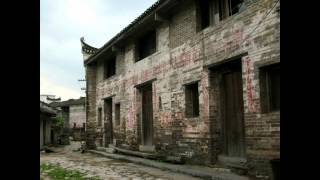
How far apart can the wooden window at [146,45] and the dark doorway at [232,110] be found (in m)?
5.09

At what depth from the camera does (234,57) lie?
354 inches

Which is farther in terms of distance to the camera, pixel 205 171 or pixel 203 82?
pixel 203 82

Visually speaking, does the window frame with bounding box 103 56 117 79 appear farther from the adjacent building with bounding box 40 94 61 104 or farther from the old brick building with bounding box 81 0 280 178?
the adjacent building with bounding box 40 94 61 104

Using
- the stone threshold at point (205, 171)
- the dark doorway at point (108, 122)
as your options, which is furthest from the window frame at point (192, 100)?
the dark doorway at point (108, 122)

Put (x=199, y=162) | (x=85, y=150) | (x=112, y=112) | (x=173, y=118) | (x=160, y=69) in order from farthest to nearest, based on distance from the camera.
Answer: (x=85, y=150) → (x=112, y=112) → (x=160, y=69) → (x=173, y=118) → (x=199, y=162)

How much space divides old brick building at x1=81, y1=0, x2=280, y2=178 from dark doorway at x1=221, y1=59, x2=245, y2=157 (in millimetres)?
24

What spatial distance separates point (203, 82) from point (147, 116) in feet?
15.7

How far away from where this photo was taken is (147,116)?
14562 mm

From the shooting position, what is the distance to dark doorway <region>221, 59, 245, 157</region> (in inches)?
360

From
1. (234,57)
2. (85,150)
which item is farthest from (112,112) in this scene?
(234,57)

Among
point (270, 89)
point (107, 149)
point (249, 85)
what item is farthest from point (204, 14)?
point (107, 149)

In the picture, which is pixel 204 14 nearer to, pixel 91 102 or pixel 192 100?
pixel 192 100
